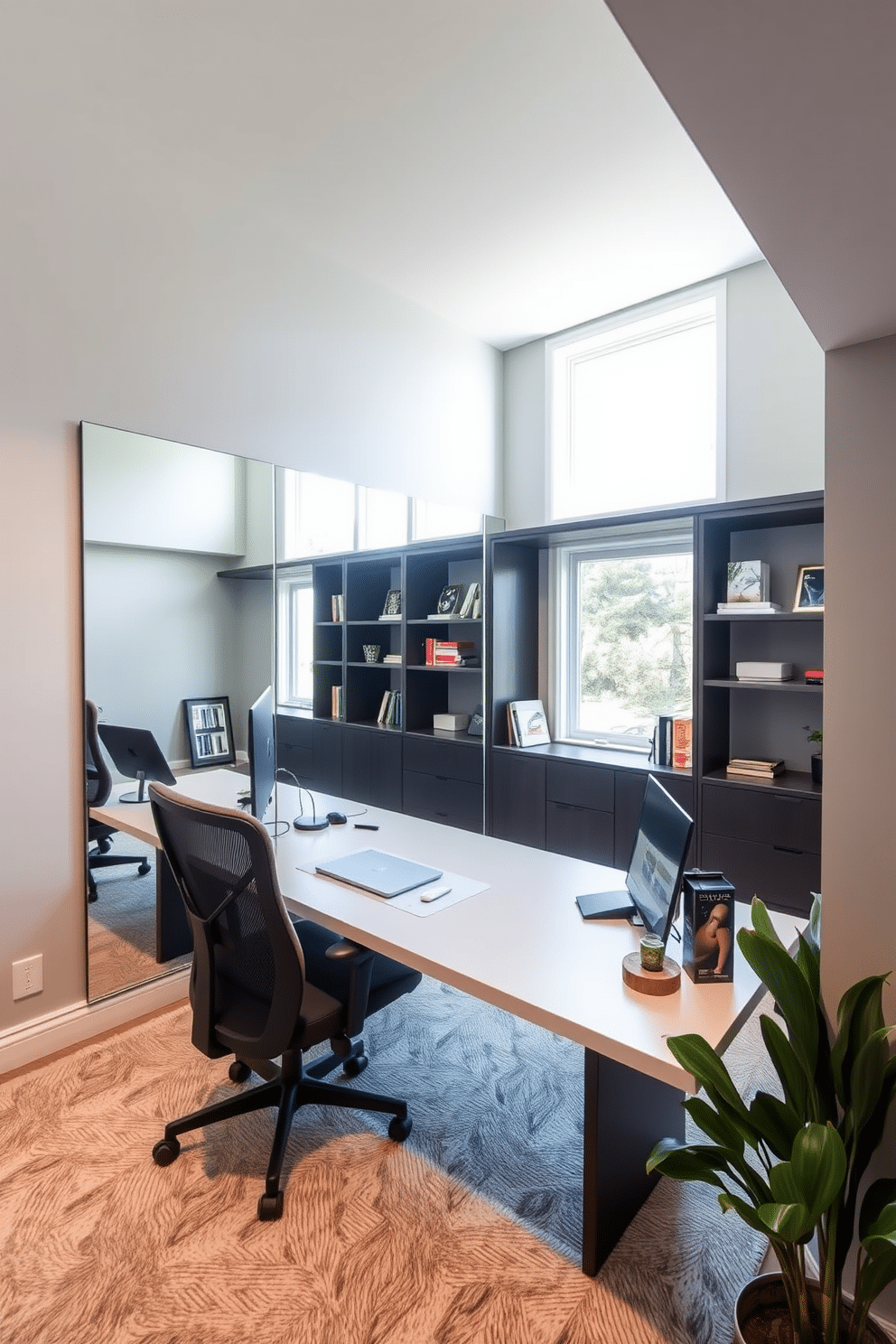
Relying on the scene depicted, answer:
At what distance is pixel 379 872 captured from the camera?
6.88 feet

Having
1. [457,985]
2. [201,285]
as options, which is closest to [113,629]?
[201,285]

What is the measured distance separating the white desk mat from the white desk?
21 mm

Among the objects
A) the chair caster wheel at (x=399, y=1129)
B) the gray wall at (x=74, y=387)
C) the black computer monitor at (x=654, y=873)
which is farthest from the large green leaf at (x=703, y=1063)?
the gray wall at (x=74, y=387)

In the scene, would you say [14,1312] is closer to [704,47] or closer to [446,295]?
[704,47]

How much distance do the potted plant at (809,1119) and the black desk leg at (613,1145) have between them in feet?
0.83

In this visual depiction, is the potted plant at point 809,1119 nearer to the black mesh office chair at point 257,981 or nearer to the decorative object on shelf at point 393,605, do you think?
the black mesh office chair at point 257,981

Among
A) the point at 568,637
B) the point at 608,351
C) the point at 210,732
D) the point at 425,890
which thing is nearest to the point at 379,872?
the point at 425,890

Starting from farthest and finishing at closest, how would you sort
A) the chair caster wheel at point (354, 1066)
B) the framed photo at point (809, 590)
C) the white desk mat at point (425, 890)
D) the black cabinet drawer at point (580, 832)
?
the black cabinet drawer at point (580, 832), the framed photo at point (809, 590), the chair caster wheel at point (354, 1066), the white desk mat at point (425, 890)

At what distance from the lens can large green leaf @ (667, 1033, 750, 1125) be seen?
1127mm

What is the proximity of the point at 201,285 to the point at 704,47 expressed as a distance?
8.15ft

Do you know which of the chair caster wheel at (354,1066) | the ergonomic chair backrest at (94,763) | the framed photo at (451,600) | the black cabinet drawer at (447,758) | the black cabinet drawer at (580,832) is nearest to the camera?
the chair caster wheel at (354,1066)

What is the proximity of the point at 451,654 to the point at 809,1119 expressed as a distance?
2.82 m

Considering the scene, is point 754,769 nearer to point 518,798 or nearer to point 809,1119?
point 518,798

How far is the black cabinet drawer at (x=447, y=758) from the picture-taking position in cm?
378
